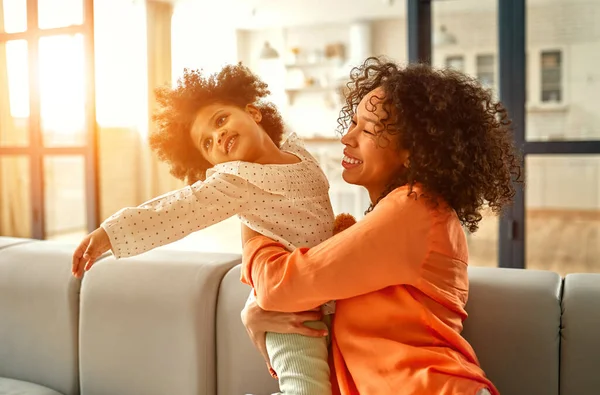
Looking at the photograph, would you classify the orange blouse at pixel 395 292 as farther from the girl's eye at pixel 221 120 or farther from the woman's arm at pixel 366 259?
the girl's eye at pixel 221 120

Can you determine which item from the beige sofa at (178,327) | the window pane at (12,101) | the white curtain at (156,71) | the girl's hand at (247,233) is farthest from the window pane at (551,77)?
the white curtain at (156,71)

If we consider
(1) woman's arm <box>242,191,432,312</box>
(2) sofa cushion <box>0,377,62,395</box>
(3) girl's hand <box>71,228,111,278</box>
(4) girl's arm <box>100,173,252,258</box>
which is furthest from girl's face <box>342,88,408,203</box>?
(2) sofa cushion <box>0,377,62,395</box>

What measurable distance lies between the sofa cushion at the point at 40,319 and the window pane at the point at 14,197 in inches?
83.9

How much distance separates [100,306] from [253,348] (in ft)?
1.61

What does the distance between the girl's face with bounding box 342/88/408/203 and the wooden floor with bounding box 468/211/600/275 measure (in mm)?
1981

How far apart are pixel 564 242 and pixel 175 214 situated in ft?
9.75

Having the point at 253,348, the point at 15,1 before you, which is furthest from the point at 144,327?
the point at 15,1

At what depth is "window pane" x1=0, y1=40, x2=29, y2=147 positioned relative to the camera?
346cm

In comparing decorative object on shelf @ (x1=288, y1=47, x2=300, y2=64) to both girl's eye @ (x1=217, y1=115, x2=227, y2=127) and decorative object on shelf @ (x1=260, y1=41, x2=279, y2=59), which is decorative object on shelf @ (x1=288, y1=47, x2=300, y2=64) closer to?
decorative object on shelf @ (x1=260, y1=41, x2=279, y2=59)

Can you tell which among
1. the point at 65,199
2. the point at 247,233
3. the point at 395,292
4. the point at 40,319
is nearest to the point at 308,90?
the point at 65,199

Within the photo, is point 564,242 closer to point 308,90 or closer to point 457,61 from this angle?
point 457,61

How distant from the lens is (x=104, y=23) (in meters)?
7.62

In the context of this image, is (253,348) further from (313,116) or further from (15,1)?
(313,116)

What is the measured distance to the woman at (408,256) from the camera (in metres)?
1.06
